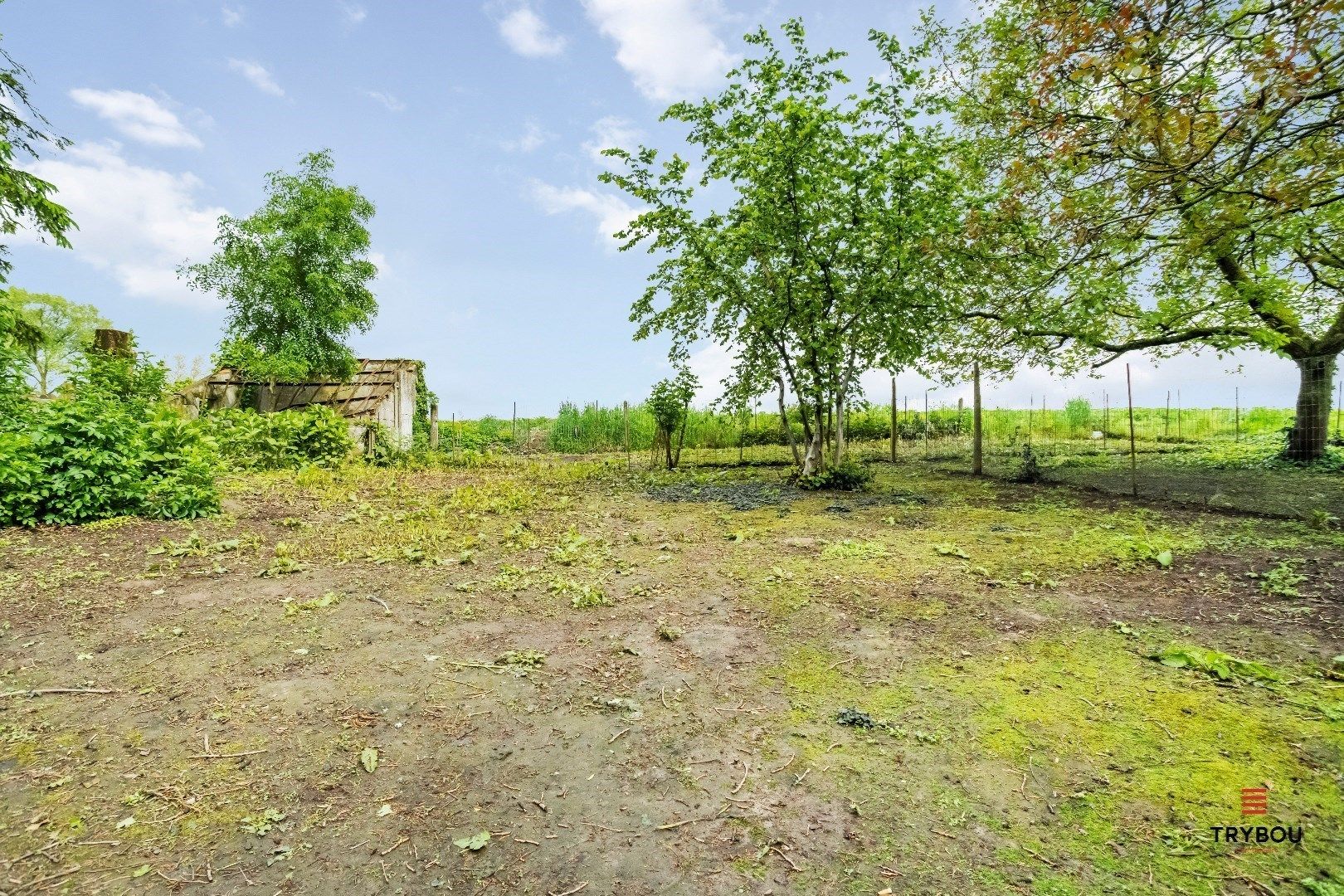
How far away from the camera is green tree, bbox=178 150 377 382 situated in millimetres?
17953

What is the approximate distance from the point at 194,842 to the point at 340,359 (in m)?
18.8

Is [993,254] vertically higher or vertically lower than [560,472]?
higher

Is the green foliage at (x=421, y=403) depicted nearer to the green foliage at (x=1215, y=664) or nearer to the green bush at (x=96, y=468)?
the green bush at (x=96, y=468)

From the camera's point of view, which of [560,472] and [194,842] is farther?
[560,472]

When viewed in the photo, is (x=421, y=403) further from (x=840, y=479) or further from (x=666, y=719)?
(x=666, y=719)

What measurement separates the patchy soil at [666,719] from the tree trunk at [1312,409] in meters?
8.80

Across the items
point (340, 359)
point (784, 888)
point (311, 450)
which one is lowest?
point (784, 888)

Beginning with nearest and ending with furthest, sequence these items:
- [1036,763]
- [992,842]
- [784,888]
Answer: [784,888]
[992,842]
[1036,763]

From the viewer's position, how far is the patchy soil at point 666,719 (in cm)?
244

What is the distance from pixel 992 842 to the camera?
8.17 ft

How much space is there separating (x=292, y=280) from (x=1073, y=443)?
2408 cm

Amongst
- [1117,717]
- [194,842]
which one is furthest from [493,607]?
[1117,717]

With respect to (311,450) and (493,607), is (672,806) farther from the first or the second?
(311,450)

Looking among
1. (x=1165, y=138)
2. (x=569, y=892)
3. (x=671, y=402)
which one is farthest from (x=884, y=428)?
(x=569, y=892)
